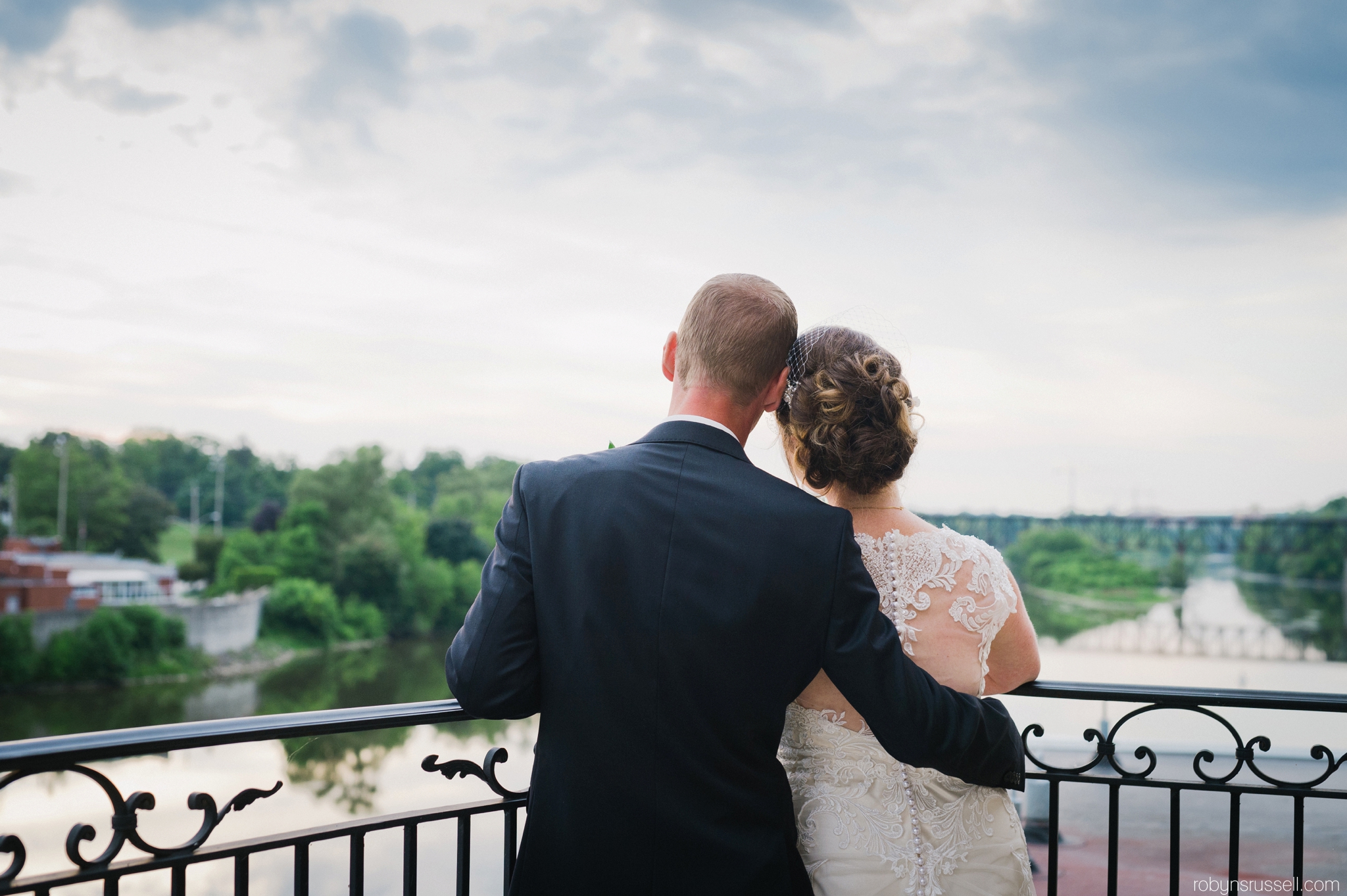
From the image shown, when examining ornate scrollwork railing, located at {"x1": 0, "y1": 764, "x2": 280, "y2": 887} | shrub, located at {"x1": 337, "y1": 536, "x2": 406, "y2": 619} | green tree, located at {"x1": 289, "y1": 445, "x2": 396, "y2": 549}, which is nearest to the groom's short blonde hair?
ornate scrollwork railing, located at {"x1": 0, "y1": 764, "x2": 280, "y2": 887}

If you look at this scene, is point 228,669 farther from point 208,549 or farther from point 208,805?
point 208,805

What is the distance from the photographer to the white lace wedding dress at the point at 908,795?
129 cm

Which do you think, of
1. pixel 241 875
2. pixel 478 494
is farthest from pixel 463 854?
pixel 478 494

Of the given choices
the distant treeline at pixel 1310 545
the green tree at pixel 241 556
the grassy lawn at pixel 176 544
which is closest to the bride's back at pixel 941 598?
the green tree at pixel 241 556

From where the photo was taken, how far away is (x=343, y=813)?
65.7 feet

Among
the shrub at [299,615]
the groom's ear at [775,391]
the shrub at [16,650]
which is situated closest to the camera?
the groom's ear at [775,391]

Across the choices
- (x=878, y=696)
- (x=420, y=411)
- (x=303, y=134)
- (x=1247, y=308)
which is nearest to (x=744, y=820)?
(x=878, y=696)

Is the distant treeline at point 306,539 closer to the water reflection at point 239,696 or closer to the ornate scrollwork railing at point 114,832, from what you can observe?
the water reflection at point 239,696

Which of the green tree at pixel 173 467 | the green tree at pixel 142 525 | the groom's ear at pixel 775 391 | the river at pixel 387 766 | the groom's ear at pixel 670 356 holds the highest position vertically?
Result: the groom's ear at pixel 670 356

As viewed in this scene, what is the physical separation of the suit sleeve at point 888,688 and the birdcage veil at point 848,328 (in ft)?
1.23

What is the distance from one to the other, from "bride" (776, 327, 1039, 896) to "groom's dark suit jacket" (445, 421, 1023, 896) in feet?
0.65

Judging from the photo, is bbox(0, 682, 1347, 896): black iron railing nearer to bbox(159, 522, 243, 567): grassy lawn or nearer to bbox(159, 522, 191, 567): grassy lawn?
bbox(159, 522, 243, 567): grassy lawn

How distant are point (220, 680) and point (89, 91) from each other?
93.9ft

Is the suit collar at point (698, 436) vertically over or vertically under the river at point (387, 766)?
over
